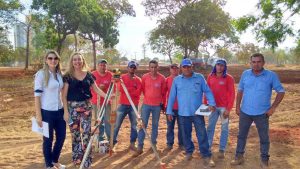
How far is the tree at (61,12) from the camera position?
26.1 meters

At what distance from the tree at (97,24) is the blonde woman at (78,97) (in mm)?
21983

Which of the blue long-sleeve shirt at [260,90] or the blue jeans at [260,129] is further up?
the blue long-sleeve shirt at [260,90]

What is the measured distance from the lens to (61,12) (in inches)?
1048

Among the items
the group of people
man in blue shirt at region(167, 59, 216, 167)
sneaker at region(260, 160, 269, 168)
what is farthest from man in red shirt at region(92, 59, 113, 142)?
sneaker at region(260, 160, 269, 168)

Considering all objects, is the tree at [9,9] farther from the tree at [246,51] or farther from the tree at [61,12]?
the tree at [246,51]

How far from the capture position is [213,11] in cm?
3003

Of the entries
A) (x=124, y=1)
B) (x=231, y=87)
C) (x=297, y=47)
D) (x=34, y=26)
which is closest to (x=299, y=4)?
(x=297, y=47)

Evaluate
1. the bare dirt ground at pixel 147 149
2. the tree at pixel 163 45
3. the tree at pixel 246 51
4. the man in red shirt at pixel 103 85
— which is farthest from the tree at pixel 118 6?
the man in red shirt at pixel 103 85

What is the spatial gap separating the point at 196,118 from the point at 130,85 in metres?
1.54

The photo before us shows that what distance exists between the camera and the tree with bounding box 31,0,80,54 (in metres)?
26.1

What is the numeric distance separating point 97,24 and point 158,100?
23.0 metres

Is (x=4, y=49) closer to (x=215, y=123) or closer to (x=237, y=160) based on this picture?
(x=215, y=123)

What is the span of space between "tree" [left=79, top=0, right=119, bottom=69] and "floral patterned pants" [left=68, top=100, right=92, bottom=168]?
870 inches

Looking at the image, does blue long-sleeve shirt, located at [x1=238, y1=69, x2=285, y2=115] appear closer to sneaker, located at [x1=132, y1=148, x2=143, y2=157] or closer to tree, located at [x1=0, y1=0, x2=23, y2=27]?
sneaker, located at [x1=132, y1=148, x2=143, y2=157]
